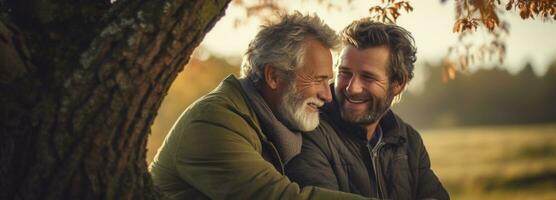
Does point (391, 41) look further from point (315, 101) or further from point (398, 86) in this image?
point (315, 101)

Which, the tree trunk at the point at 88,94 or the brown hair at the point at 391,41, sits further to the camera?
the brown hair at the point at 391,41

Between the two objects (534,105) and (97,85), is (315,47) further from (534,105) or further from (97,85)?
(534,105)

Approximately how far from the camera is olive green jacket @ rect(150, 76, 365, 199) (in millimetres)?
3568

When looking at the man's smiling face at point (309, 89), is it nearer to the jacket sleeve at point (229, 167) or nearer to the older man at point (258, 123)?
the older man at point (258, 123)

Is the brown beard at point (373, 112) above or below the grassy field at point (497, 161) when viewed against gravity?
above

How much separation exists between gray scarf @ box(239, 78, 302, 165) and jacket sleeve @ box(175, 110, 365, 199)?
0.29 m

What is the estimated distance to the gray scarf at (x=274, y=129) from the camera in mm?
4020

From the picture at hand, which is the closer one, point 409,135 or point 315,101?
point 315,101

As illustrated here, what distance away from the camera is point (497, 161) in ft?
115

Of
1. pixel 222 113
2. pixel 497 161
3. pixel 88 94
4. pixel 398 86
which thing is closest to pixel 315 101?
pixel 222 113

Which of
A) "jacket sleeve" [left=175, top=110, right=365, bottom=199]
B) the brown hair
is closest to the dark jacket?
the brown hair

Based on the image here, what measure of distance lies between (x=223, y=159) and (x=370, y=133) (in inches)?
60.5

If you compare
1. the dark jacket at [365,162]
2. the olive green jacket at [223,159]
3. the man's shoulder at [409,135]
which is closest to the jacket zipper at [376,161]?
the dark jacket at [365,162]

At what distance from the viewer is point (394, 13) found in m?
5.18
